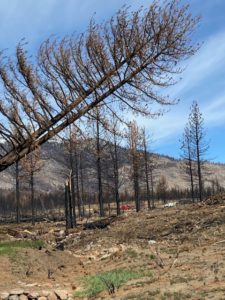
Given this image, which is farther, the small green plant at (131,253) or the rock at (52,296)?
the small green plant at (131,253)

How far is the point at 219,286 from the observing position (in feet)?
25.5

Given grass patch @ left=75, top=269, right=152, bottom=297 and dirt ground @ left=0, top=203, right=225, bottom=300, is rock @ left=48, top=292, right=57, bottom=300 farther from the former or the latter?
dirt ground @ left=0, top=203, right=225, bottom=300

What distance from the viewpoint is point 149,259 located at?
493 inches

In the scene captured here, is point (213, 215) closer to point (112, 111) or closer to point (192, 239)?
point (192, 239)

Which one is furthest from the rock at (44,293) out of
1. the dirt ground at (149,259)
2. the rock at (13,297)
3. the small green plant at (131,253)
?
the small green plant at (131,253)

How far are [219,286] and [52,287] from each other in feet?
12.8

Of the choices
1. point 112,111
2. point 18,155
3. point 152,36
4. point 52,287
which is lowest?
point 52,287

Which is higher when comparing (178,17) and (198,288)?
(178,17)

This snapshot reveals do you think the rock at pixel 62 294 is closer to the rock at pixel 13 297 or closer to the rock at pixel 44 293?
the rock at pixel 44 293

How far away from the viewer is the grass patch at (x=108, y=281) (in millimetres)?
9195

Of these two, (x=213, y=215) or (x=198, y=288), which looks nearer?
(x=198, y=288)

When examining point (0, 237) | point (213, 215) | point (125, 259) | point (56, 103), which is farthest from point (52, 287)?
point (0, 237)

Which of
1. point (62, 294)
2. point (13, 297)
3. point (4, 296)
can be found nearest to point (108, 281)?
point (62, 294)

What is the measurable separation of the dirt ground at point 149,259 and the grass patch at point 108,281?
0.17 m
